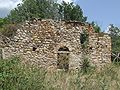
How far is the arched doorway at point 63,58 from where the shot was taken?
60.6 ft

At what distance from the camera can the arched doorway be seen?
60.6ft

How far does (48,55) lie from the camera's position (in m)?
19.2

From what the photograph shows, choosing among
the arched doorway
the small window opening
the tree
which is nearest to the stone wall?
the small window opening

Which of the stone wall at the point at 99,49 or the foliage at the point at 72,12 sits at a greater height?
the foliage at the point at 72,12

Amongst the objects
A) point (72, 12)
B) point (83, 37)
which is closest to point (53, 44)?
point (83, 37)

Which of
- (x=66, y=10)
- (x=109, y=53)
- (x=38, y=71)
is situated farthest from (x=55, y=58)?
(x=66, y=10)

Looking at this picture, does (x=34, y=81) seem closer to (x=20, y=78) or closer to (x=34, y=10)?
(x=20, y=78)

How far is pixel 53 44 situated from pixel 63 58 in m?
1.25

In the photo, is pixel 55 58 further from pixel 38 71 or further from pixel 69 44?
pixel 38 71

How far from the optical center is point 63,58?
60.5 ft

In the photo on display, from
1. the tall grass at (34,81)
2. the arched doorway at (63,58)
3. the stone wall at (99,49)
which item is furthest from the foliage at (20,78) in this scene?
the stone wall at (99,49)

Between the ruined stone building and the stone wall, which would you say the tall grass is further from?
the stone wall

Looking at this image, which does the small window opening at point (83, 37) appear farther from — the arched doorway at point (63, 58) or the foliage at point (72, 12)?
the foliage at point (72, 12)

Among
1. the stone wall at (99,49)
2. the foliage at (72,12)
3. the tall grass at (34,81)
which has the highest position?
the foliage at (72,12)
